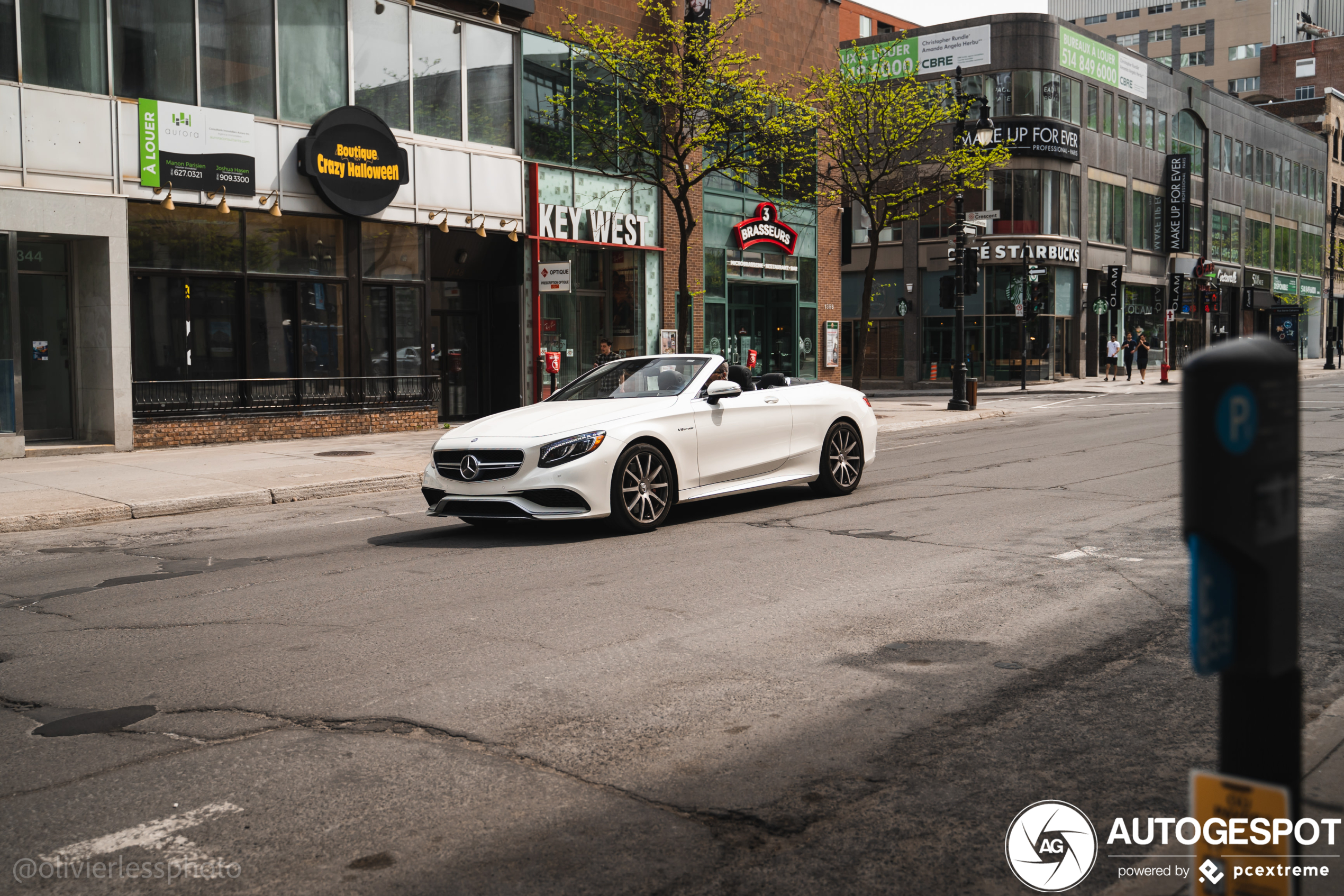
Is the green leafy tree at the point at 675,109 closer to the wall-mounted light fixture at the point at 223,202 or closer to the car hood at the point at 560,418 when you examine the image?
the wall-mounted light fixture at the point at 223,202

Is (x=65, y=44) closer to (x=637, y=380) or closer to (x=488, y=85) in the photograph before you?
(x=488, y=85)

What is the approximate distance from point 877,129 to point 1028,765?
2881 centimetres

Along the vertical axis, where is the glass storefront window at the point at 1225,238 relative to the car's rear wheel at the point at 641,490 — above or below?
above

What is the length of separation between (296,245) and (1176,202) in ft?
153

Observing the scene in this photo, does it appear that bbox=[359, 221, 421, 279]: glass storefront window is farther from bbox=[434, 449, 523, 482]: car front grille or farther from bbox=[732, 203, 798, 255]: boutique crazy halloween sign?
bbox=[434, 449, 523, 482]: car front grille

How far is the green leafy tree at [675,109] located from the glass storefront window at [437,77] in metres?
2.30

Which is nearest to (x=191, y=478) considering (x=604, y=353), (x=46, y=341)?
(x=46, y=341)

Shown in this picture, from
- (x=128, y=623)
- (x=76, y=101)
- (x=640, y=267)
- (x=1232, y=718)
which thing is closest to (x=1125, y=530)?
(x=128, y=623)

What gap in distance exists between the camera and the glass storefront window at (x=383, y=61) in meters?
21.5

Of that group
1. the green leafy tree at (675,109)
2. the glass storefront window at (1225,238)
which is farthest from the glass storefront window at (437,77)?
the glass storefront window at (1225,238)

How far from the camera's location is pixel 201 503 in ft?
42.5

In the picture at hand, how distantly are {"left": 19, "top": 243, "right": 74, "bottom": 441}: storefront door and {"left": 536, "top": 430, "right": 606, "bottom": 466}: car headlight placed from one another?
12276 millimetres

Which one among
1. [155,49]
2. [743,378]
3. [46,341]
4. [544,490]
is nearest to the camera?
[544,490]

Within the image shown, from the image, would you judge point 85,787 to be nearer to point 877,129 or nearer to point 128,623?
point 128,623
